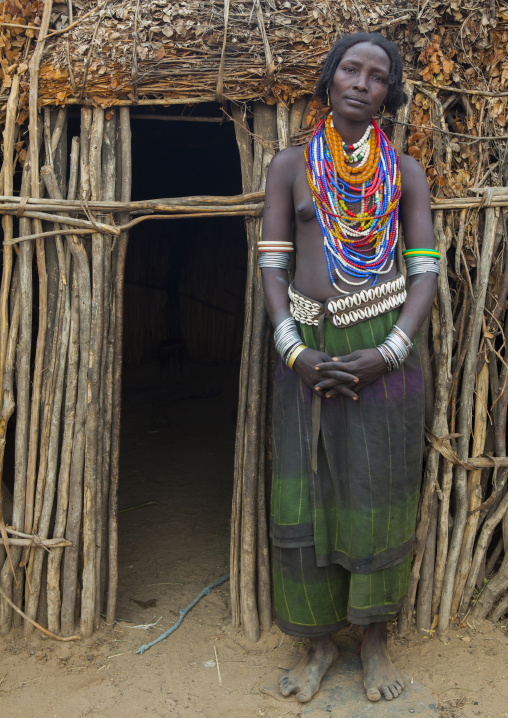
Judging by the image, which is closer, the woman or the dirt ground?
the woman

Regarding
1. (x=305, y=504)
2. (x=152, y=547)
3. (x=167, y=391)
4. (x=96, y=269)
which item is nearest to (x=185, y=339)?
(x=167, y=391)

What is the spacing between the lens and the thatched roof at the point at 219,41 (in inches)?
107

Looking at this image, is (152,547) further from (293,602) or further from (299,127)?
(299,127)

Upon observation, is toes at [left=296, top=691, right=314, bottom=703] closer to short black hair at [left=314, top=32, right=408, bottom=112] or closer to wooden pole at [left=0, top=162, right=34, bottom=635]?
wooden pole at [left=0, top=162, right=34, bottom=635]

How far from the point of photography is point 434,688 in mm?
2660

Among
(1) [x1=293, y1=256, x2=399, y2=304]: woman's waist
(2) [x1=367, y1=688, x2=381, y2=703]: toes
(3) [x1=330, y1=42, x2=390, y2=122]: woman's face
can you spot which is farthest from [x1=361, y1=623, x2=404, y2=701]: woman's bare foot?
(3) [x1=330, y1=42, x2=390, y2=122]: woman's face

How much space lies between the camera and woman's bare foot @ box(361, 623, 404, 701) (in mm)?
2586

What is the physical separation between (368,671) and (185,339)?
5.26 meters

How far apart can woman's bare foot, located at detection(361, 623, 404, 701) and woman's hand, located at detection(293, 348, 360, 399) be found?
1.06 metres

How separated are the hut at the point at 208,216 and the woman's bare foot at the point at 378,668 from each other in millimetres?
370

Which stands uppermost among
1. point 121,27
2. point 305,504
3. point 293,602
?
point 121,27

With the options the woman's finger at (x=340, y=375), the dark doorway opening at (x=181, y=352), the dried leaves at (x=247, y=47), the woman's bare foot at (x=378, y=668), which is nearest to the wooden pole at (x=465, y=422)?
the dried leaves at (x=247, y=47)

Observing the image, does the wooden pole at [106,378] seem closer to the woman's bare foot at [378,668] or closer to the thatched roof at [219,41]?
the thatched roof at [219,41]

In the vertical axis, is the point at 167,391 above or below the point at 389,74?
below
